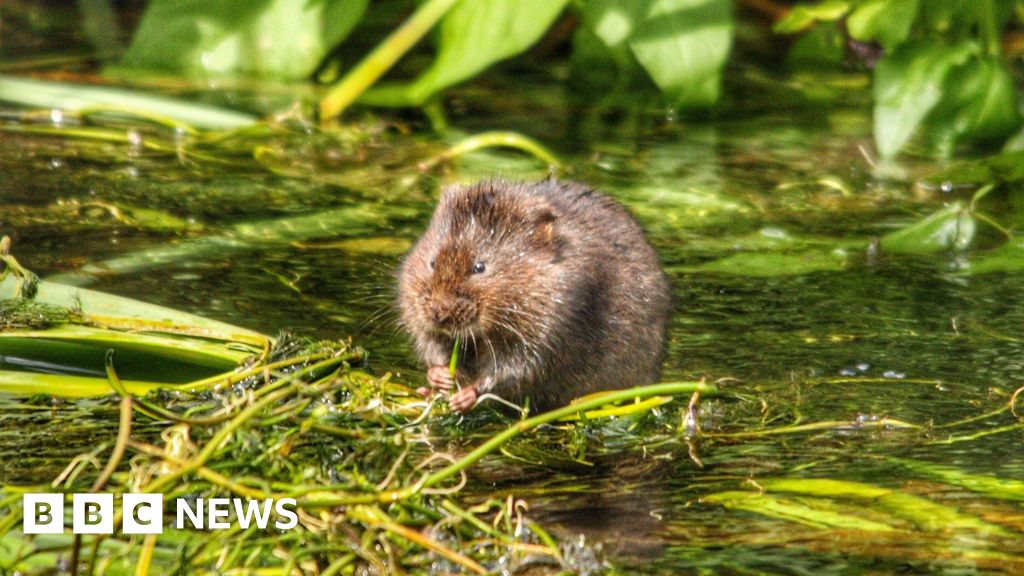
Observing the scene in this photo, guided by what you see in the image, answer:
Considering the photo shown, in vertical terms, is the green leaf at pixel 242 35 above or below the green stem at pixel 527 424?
above

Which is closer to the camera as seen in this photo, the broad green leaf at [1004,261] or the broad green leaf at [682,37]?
the broad green leaf at [1004,261]

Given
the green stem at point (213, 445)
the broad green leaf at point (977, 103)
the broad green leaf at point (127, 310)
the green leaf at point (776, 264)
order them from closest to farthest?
the green stem at point (213, 445), the broad green leaf at point (127, 310), the green leaf at point (776, 264), the broad green leaf at point (977, 103)

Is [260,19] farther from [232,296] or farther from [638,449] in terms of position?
[638,449]

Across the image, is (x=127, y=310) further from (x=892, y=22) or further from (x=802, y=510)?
(x=892, y=22)

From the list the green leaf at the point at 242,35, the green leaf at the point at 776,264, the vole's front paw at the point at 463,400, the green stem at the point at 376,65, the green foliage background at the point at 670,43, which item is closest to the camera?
the vole's front paw at the point at 463,400

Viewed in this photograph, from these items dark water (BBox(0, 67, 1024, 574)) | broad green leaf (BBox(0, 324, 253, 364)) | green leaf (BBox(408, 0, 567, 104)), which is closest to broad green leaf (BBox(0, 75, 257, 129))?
dark water (BBox(0, 67, 1024, 574))

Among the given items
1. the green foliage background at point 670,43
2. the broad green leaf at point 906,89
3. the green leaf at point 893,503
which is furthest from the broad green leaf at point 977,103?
the green leaf at point 893,503

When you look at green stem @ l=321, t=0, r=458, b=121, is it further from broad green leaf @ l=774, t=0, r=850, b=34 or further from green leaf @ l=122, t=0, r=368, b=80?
broad green leaf @ l=774, t=0, r=850, b=34

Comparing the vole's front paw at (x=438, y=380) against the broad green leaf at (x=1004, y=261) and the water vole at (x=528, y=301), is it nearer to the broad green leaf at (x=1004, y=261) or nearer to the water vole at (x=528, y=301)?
the water vole at (x=528, y=301)
